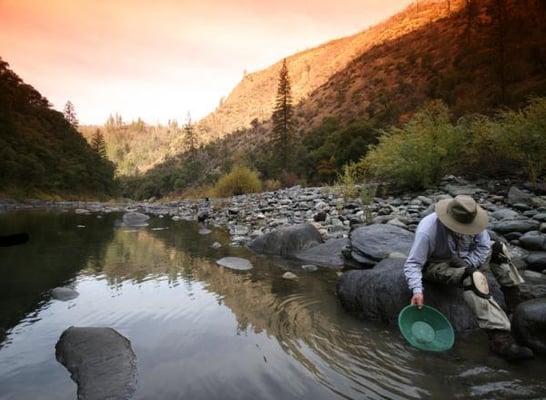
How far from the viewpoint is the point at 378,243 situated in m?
6.62

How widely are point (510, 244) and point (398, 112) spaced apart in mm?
19831

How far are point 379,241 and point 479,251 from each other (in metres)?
2.78

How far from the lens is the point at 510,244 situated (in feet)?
21.9

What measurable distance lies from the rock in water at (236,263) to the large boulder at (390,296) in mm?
2543

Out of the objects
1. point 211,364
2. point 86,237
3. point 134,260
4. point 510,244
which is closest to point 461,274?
point 211,364

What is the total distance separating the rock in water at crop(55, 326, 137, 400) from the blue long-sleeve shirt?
9.12 feet

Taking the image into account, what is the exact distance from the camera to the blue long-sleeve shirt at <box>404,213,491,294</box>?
3816mm

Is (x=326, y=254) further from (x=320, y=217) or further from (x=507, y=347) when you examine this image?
(x=507, y=347)

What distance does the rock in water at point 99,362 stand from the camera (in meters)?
2.97

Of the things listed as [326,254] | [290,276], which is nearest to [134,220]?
[326,254]

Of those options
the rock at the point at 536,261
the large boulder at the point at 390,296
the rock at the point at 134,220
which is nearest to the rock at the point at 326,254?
the large boulder at the point at 390,296

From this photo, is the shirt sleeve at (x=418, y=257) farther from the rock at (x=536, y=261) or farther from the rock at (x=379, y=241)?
the rock at (x=536, y=261)

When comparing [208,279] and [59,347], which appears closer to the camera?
[59,347]

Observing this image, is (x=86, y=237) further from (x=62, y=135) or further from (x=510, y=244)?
(x=62, y=135)
